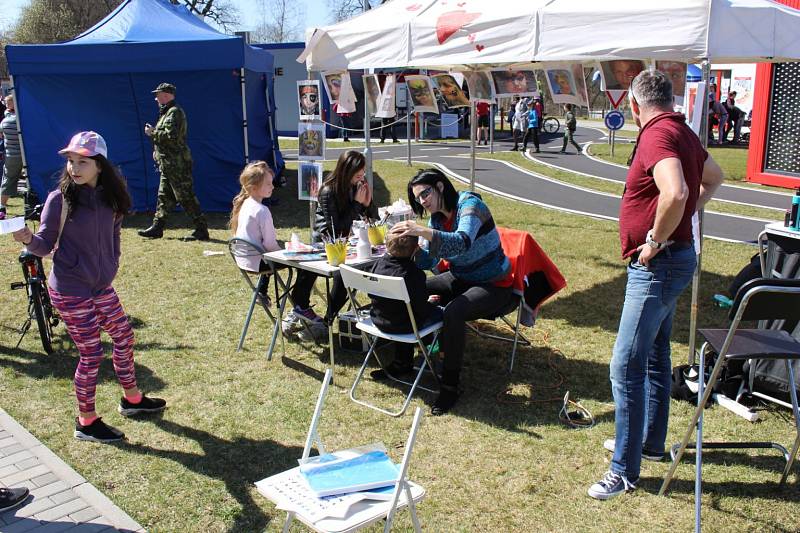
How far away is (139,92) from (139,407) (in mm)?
7597

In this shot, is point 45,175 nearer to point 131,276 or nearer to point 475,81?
point 131,276

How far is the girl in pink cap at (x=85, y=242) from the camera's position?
355 centimetres

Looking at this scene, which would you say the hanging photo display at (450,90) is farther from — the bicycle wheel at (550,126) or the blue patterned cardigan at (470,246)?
the bicycle wheel at (550,126)

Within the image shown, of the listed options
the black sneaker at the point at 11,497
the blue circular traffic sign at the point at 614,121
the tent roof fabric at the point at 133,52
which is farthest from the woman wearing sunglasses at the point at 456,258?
the blue circular traffic sign at the point at 614,121

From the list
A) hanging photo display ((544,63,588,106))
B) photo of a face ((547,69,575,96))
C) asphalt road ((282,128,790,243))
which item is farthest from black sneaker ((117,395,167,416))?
asphalt road ((282,128,790,243))

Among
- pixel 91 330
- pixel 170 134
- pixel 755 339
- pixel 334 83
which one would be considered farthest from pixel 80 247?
pixel 170 134

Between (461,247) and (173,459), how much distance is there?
201 centimetres

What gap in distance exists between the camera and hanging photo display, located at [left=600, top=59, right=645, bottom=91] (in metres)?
4.94

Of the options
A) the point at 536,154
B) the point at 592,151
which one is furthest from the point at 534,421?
the point at 592,151

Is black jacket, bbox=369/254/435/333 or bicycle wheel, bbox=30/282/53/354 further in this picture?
bicycle wheel, bbox=30/282/53/354

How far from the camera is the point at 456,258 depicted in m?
4.56

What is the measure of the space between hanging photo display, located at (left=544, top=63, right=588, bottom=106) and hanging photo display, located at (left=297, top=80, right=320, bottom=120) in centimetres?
226

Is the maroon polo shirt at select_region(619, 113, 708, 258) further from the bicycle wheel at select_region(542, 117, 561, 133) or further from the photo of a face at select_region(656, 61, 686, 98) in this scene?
the bicycle wheel at select_region(542, 117, 561, 133)

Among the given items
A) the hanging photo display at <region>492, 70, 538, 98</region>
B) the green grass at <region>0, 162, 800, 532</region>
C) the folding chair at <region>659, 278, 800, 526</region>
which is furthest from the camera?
the hanging photo display at <region>492, 70, 538, 98</region>
